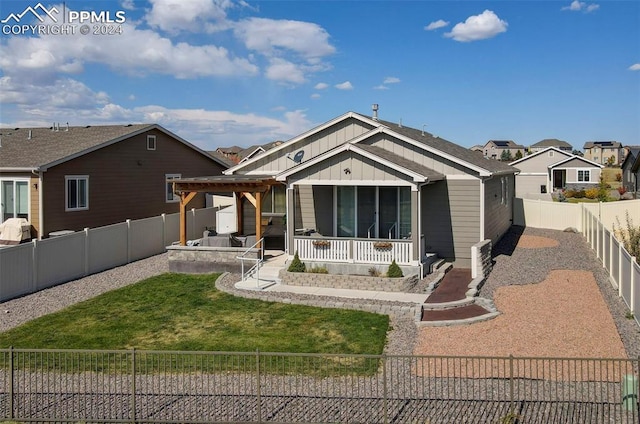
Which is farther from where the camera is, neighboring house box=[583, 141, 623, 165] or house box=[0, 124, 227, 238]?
neighboring house box=[583, 141, 623, 165]

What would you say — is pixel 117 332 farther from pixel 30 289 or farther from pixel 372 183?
pixel 372 183

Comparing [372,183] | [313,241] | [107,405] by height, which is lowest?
[107,405]

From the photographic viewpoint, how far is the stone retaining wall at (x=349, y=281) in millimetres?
15984

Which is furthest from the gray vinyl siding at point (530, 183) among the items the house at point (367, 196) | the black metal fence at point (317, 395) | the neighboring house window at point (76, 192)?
the black metal fence at point (317, 395)

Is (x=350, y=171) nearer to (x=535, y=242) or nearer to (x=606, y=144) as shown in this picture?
(x=535, y=242)

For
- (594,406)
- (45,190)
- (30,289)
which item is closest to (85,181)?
(45,190)

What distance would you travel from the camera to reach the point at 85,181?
22.6 m

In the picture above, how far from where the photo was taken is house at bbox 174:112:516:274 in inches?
685

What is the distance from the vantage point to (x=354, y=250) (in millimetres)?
17469

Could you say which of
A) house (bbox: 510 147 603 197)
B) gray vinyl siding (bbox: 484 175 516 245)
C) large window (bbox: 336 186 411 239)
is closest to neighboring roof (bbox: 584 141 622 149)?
house (bbox: 510 147 603 197)

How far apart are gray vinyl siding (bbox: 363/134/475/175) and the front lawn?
750 cm

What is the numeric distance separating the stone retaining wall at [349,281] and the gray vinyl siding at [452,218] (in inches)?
124

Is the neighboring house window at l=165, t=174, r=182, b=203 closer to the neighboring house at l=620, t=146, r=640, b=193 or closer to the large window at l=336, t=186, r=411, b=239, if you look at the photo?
the large window at l=336, t=186, r=411, b=239

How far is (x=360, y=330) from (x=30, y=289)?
9954 millimetres
